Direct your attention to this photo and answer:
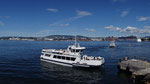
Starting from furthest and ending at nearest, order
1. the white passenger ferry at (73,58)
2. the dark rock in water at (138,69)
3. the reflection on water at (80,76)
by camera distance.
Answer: the white passenger ferry at (73,58)
the reflection on water at (80,76)
the dark rock in water at (138,69)

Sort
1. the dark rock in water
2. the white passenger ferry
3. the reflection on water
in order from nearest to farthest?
the dark rock in water
the reflection on water
the white passenger ferry

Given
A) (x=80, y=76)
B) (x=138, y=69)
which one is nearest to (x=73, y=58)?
(x=80, y=76)

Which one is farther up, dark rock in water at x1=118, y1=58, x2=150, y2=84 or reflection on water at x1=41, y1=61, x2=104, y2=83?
dark rock in water at x1=118, y1=58, x2=150, y2=84

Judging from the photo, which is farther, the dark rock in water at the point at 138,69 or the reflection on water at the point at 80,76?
the reflection on water at the point at 80,76

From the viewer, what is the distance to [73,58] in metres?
43.1

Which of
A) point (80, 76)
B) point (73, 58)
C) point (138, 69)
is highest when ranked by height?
point (73, 58)

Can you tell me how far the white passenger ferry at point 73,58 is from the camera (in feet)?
130

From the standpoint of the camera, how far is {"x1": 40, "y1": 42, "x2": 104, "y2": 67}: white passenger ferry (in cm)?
3975

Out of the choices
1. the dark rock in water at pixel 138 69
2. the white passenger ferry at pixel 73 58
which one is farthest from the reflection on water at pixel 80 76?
the dark rock in water at pixel 138 69

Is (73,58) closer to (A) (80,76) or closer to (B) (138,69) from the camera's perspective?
(A) (80,76)

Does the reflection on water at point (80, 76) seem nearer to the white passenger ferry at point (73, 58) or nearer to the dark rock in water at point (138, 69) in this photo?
the white passenger ferry at point (73, 58)

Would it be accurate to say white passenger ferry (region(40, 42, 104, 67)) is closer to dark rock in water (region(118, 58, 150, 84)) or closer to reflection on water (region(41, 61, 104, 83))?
reflection on water (region(41, 61, 104, 83))

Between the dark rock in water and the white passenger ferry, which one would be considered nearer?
the dark rock in water

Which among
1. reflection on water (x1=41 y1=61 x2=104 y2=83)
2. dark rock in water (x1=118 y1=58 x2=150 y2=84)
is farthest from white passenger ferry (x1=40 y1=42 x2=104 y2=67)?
dark rock in water (x1=118 y1=58 x2=150 y2=84)
